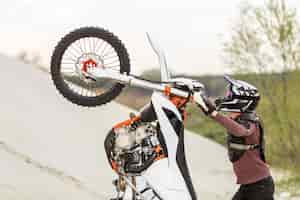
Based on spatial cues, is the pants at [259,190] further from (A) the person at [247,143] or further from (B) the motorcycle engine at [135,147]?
(B) the motorcycle engine at [135,147]

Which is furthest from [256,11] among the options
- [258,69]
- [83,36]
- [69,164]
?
[83,36]

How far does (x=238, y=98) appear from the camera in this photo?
682 centimetres

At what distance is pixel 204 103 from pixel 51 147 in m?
7.60

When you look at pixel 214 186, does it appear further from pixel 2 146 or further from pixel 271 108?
pixel 2 146

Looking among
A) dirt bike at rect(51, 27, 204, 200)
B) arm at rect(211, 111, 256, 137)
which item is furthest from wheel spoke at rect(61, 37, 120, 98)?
arm at rect(211, 111, 256, 137)

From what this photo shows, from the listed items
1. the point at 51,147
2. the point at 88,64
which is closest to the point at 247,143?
the point at 88,64

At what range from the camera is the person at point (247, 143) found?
22.3ft

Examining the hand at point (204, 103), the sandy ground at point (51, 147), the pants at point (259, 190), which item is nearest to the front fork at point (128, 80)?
the hand at point (204, 103)

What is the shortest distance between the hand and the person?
1.91 ft

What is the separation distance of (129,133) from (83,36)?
0.95 metres

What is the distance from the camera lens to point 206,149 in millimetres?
20531

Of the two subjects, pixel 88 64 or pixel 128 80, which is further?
pixel 88 64

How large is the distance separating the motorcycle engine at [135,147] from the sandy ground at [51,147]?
3.31 meters

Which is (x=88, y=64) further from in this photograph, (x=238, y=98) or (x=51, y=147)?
(x=51, y=147)
